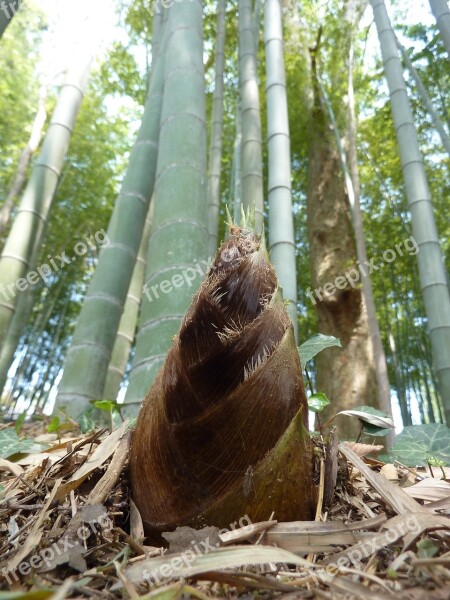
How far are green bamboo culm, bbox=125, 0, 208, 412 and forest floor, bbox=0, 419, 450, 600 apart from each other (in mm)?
678

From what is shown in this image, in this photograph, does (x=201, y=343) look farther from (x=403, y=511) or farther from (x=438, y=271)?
(x=438, y=271)

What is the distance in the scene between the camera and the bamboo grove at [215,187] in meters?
1.86

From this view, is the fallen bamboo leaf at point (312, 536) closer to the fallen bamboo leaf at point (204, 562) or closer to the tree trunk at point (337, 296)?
the fallen bamboo leaf at point (204, 562)

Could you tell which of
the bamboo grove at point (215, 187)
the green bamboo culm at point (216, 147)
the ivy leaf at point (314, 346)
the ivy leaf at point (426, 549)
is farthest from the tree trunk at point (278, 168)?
the green bamboo culm at point (216, 147)

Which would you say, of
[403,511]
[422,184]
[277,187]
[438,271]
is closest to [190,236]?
[277,187]

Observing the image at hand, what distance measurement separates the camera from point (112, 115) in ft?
26.4

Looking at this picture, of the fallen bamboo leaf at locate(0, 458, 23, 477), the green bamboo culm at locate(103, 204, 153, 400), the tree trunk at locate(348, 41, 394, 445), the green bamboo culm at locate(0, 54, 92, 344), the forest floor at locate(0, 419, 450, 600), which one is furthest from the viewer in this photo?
the tree trunk at locate(348, 41, 394, 445)

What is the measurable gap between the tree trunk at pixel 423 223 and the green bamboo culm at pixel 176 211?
180cm

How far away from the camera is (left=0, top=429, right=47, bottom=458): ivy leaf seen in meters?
0.93

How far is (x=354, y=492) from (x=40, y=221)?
235 cm

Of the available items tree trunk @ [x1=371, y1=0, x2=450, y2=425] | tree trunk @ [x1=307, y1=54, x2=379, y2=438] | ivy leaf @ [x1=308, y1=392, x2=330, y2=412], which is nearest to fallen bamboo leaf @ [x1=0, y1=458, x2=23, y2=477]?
ivy leaf @ [x1=308, y1=392, x2=330, y2=412]

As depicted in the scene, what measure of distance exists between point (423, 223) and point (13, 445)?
2.85 m

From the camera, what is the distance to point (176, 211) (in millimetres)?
1651

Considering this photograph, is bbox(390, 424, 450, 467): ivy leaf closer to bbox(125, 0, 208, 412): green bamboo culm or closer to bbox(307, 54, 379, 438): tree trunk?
bbox(125, 0, 208, 412): green bamboo culm
